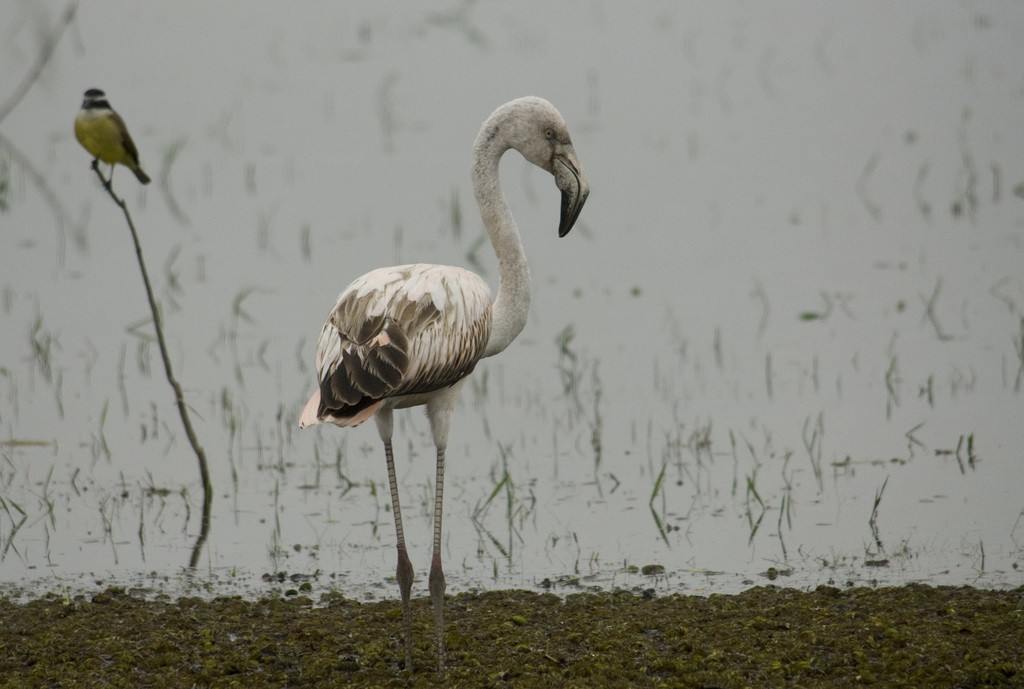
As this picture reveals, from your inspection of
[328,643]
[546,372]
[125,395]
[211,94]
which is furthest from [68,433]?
[211,94]

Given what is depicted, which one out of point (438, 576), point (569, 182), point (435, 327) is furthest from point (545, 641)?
point (569, 182)

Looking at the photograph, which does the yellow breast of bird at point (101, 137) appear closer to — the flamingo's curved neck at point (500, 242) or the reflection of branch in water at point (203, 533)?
the reflection of branch in water at point (203, 533)

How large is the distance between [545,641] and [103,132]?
4019 millimetres

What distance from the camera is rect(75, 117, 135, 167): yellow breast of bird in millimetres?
8938

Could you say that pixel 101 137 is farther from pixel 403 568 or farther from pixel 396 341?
pixel 403 568

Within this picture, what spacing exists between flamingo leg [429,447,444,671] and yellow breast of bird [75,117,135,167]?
3.37 metres

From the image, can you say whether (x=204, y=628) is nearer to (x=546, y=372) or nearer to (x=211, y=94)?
(x=546, y=372)

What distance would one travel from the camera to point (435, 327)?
6.55 meters

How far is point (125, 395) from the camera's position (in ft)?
35.8

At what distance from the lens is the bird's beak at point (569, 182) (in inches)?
283

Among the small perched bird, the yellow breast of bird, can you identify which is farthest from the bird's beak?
the yellow breast of bird

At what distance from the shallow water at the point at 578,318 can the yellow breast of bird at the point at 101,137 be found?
0.45 m

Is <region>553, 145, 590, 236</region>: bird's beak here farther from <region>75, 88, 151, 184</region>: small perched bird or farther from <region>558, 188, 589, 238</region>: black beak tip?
<region>75, 88, 151, 184</region>: small perched bird

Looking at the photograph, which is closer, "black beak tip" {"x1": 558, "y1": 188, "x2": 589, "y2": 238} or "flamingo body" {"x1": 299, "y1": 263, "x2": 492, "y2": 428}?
"flamingo body" {"x1": 299, "y1": 263, "x2": 492, "y2": 428}
